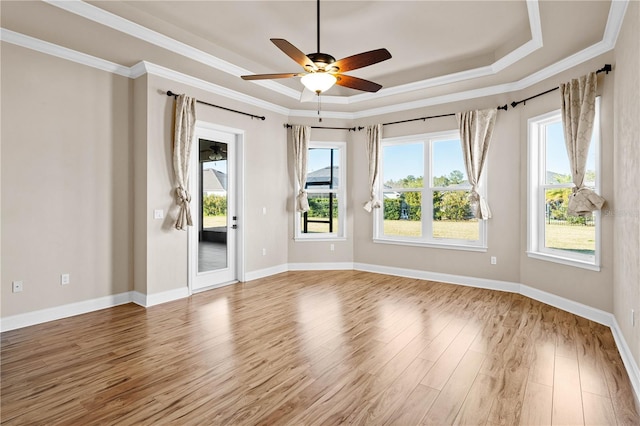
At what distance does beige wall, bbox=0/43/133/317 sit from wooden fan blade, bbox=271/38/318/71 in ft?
8.97

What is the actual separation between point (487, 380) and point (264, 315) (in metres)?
2.35

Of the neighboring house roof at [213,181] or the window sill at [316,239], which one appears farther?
the window sill at [316,239]

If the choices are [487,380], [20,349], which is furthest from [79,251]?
[487,380]

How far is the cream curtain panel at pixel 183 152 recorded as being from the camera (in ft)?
14.5

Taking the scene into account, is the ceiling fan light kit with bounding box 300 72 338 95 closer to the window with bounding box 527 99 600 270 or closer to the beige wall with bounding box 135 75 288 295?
the beige wall with bounding box 135 75 288 295

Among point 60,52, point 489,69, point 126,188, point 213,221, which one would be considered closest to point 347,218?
point 213,221

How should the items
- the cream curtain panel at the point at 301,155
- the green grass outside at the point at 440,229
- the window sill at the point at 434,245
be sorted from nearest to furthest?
the window sill at the point at 434,245, the green grass outside at the point at 440,229, the cream curtain panel at the point at 301,155

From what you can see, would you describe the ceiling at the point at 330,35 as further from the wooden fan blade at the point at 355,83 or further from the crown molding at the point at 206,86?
the wooden fan blade at the point at 355,83

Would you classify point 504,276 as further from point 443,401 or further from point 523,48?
point 443,401

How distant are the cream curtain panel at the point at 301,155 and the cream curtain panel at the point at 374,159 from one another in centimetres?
112

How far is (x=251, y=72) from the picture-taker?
4.84 meters

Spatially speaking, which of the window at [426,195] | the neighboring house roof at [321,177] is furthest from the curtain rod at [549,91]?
the neighboring house roof at [321,177]

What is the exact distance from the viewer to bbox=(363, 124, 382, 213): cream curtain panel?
605 centimetres

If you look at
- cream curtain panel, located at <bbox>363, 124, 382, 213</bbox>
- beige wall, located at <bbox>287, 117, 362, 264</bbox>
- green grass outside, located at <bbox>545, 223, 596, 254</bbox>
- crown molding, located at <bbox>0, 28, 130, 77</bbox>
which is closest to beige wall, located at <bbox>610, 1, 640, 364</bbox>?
green grass outside, located at <bbox>545, 223, 596, 254</bbox>
